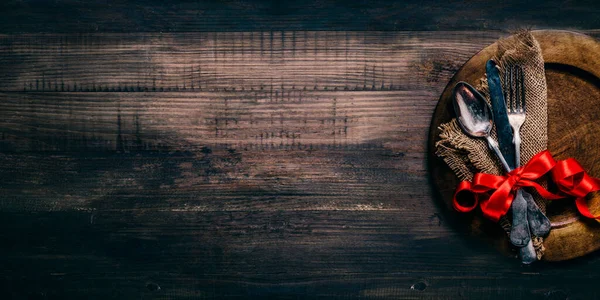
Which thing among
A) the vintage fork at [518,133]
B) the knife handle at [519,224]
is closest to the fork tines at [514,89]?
the vintage fork at [518,133]

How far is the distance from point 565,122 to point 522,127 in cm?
8

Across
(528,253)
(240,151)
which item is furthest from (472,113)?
(240,151)

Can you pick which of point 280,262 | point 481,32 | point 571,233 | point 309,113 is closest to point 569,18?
point 481,32

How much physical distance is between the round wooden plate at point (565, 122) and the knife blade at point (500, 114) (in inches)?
0.7

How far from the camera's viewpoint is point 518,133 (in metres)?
0.63

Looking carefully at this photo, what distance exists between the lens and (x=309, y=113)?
2.23 feet

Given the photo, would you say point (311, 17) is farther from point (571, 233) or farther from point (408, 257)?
point (571, 233)

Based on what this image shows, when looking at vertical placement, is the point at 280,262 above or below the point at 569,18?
below

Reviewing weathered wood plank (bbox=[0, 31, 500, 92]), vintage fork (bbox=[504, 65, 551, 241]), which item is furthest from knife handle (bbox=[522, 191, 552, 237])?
weathered wood plank (bbox=[0, 31, 500, 92])

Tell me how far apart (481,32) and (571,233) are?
0.36 m

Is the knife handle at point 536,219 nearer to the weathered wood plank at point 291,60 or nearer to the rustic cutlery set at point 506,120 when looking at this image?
the rustic cutlery set at point 506,120

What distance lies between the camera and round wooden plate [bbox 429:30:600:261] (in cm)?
64

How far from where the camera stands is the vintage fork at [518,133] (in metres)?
0.63

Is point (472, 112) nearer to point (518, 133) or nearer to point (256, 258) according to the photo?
point (518, 133)
